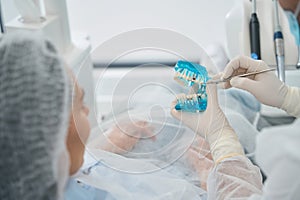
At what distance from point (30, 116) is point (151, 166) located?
1.62ft

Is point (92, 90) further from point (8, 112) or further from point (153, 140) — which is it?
point (8, 112)

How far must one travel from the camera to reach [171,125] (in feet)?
3.66

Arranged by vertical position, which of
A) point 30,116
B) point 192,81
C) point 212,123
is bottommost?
point 212,123

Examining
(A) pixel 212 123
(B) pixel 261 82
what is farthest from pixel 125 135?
(B) pixel 261 82

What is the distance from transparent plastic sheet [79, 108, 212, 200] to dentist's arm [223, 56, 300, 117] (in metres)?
0.21

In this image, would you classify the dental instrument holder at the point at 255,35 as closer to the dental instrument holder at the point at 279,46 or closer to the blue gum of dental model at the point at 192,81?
the dental instrument holder at the point at 279,46

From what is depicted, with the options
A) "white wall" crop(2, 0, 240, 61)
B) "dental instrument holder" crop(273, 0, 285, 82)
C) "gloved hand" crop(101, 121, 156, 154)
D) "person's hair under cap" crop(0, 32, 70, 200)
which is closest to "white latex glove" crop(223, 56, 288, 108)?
"dental instrument holder" crop(273, 0, 285, 82)

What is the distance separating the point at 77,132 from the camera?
0.77 metres

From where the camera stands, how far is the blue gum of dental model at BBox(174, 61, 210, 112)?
968mm

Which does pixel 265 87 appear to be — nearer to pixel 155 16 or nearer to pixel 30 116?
pixel 30 116

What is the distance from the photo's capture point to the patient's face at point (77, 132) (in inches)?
30.0

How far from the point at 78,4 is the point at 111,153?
1287 millimetres

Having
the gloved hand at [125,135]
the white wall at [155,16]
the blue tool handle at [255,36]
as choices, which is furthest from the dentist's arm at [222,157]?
the white wall at [155,16]

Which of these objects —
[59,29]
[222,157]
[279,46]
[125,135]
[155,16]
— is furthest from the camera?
[155,16]
